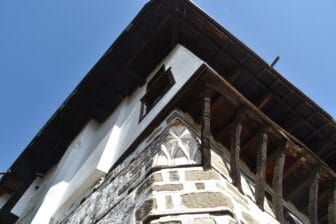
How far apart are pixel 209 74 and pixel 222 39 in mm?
2315

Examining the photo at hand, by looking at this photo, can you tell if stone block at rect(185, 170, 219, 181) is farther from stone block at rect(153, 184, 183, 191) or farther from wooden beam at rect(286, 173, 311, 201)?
wooden beam at rect(286, 173, 311, 201)

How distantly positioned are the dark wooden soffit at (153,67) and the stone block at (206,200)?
307 centimetres

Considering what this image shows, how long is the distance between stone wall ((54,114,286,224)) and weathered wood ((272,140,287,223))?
0.09 m

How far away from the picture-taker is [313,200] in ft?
13.1

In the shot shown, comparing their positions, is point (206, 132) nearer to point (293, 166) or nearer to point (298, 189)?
point (293, 166)

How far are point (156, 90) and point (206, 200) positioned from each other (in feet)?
10.0

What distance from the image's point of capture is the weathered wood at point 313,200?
12.8ft

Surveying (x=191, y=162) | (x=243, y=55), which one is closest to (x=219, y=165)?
(x=191, y=162)

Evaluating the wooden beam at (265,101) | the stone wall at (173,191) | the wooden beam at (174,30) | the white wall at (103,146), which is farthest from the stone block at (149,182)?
the wooden beam at (174,30)

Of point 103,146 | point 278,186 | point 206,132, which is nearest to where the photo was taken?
point 206,132

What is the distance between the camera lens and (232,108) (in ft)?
14.3

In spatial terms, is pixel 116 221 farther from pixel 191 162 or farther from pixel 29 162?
pixel 29 162

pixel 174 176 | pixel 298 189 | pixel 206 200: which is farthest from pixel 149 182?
pixel 298 189

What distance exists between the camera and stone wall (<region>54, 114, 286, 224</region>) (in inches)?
113
